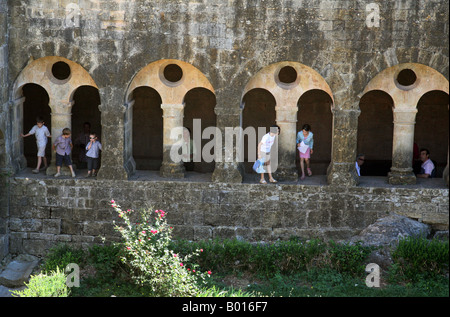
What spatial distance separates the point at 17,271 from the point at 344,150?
6.58 metres

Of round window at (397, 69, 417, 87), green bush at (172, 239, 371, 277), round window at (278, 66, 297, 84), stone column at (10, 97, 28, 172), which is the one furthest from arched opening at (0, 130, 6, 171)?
round window at (397, 69, 417, 87)

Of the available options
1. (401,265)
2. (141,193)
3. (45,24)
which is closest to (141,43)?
(45,24)

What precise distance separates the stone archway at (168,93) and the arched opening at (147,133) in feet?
10.2

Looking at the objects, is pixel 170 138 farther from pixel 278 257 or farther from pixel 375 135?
pixel 375 135

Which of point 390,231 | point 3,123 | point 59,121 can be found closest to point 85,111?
point 59,121

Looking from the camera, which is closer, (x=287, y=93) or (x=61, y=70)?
(x=287, y=93)

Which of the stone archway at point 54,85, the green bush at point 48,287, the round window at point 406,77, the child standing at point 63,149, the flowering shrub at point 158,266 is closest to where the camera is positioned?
the green bush at point 48,287

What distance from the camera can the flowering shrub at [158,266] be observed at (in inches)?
533

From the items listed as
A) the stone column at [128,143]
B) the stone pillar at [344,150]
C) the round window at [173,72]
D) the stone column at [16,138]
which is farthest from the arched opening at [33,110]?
the stone pillar at [344,150]

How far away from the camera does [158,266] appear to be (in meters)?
13.8

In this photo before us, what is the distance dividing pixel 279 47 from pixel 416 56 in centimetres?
251

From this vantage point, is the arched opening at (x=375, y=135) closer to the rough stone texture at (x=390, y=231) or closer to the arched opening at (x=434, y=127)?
the arched opening at (x=434, y=127)

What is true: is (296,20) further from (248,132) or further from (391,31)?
(248,132)

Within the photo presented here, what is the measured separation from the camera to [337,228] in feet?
53.5
